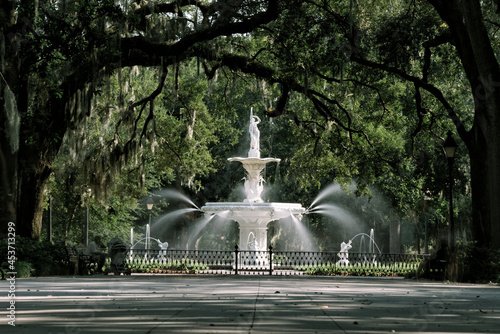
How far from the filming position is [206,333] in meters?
6.77

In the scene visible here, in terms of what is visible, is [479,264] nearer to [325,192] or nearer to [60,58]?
[60,58]

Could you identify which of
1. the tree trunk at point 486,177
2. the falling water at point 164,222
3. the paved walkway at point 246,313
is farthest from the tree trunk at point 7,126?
the falling water at point 164,222

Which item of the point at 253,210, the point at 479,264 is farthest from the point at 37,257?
the point at 479,264

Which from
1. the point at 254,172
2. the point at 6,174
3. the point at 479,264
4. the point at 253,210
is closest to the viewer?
the point at 479,264

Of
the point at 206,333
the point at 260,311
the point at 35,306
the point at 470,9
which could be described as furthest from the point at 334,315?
the point at 470,9

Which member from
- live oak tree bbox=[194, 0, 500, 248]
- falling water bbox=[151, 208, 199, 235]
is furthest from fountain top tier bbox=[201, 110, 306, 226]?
falling water bbox=[151, 208, 199, 235]

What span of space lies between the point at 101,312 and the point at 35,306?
128cm

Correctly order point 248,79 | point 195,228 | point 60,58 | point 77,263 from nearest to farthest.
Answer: point 60,58 → point 77,263 → point 248,79 → point 195,228

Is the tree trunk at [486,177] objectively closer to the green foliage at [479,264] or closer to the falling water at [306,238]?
the green foliage at [479,264]

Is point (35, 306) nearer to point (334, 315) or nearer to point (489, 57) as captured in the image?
point (334, 315)

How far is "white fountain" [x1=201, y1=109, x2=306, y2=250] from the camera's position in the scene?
30.4 meters

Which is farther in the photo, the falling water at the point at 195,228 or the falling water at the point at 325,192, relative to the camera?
the falling water at the point at 195,228

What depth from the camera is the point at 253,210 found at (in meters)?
30.5

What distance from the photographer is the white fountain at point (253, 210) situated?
30.4 meters
